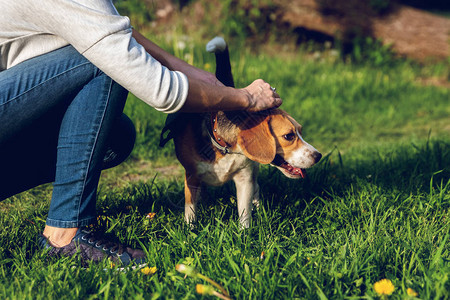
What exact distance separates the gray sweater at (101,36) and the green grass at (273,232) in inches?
25.3

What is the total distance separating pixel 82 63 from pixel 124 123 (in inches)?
20.0

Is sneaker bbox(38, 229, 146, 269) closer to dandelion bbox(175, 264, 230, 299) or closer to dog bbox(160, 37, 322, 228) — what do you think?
dog bbox(160, 37, 322, 228)

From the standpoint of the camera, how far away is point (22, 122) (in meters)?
1.80

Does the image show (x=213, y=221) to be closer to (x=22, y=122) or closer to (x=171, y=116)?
(x=171, y=116)

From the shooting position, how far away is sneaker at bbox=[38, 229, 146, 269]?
6.23 feet

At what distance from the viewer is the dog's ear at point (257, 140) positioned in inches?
76.3

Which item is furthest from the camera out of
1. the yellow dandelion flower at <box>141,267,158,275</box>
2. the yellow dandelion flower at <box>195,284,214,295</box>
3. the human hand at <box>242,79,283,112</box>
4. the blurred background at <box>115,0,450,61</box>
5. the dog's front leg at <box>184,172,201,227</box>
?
the blurred background at <box>115,0,450,61</box>

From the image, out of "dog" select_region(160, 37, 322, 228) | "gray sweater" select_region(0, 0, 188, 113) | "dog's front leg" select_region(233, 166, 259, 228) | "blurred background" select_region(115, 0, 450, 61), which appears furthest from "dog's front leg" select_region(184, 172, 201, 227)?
"blurred background" select_region(115, 0, 450, 61)

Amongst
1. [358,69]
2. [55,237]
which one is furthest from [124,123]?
[358,69]

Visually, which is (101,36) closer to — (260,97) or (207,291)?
(260,97)

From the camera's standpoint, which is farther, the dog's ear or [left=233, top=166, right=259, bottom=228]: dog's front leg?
[left=233, top=166, right=259, bottom=228]: dog's front leg

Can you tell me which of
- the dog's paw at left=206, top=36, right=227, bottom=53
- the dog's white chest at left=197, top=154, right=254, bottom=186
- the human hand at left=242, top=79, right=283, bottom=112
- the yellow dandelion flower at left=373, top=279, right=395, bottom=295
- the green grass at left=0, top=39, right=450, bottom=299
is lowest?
the green grass at left=0, top=39, right=450, bottom=299

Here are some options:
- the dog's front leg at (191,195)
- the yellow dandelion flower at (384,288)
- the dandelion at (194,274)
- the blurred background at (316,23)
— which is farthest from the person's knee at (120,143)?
the blurred background at (316,23)

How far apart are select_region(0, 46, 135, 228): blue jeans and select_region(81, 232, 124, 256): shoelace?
0.20 feet
